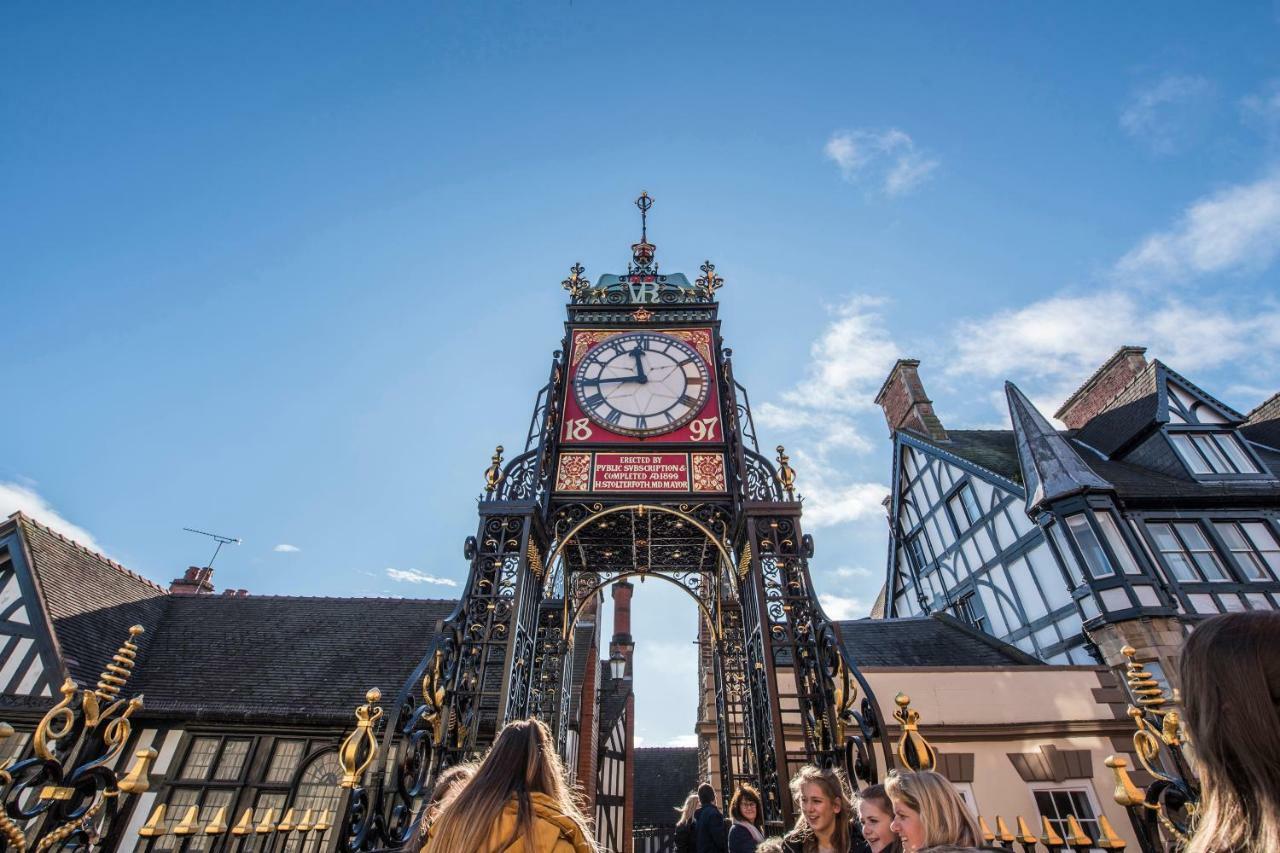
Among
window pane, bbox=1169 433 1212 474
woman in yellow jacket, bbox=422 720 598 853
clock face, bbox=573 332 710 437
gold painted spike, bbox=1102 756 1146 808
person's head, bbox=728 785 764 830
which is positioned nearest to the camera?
woman in yellow jacket, bbox=422 720 598 853

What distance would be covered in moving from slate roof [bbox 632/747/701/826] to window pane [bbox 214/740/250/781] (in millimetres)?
15195

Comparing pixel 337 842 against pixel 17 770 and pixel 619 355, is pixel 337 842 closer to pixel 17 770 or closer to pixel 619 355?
pixel 17 770

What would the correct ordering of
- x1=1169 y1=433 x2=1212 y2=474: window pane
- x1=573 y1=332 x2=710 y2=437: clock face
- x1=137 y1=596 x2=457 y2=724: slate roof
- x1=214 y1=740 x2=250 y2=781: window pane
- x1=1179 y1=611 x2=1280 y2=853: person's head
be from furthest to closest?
x1=1169 y1=433 x2=1212 y2=474: window pane, x1=137 y1=596 x2=457 y2=724: slate roof, x1=214 y1=740 x2=250 y2=781: window pane, x1=573 y1=332 x2=710 y2=437: clock face, x1=1179 y1=611 x2=1280 y2=853: person's head

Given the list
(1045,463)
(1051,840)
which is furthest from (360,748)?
(1045,463)

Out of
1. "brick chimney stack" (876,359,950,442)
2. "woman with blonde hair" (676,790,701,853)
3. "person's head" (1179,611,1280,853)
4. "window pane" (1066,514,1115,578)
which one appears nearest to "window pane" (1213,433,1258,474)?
"window pane" (1066,514,1115,578)

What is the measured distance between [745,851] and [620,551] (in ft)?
15.2

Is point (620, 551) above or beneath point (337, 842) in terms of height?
above

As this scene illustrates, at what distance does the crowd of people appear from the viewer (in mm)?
1284

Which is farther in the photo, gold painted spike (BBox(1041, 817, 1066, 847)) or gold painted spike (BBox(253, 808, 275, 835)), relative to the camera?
gold painted spike (BBox(1041, 817, 1066, 847))

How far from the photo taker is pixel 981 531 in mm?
14906

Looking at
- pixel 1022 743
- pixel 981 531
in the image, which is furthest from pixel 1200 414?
pixel 1022 743

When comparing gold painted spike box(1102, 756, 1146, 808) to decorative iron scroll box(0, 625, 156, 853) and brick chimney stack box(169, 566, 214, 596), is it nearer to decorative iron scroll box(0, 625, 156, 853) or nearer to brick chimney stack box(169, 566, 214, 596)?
decorative iron scroll box(0, 625, 156, 853)

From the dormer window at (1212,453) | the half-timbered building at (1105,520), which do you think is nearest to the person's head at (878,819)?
the half-timbered building at (1105,520)

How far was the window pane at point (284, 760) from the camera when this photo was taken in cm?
1078
